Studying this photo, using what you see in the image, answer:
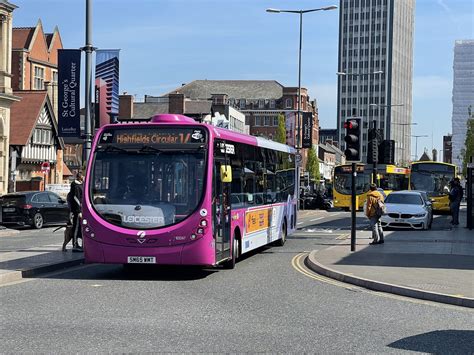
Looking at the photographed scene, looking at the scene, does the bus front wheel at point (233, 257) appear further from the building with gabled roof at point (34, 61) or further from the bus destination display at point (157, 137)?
the building with gabled roof at point (34, 61)

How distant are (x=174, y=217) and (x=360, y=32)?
506ft

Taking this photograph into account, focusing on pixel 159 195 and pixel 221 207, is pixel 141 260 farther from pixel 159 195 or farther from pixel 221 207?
pixel 221 207

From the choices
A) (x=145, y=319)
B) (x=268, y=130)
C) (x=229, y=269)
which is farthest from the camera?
(x=268, y=130)

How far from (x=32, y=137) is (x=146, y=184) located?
4286 cm

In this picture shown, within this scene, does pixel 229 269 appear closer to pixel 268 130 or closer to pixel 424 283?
pixel 424 283

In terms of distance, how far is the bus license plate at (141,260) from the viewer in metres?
13.3

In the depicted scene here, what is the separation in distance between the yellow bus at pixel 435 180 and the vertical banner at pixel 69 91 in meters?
28.2

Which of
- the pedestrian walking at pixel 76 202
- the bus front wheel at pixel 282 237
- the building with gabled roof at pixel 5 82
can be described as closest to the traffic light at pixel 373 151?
the bus front wheel at pixel 282 237

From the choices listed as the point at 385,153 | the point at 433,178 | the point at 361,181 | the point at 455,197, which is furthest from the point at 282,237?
the point at 361,181

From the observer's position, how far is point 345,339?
27.7 ft

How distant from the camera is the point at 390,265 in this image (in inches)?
620

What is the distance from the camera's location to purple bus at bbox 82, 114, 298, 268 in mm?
13328

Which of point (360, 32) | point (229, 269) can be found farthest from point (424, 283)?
point (360, 32)

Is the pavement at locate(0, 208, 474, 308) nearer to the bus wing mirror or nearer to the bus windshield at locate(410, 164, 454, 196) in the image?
the bus wing mirror
